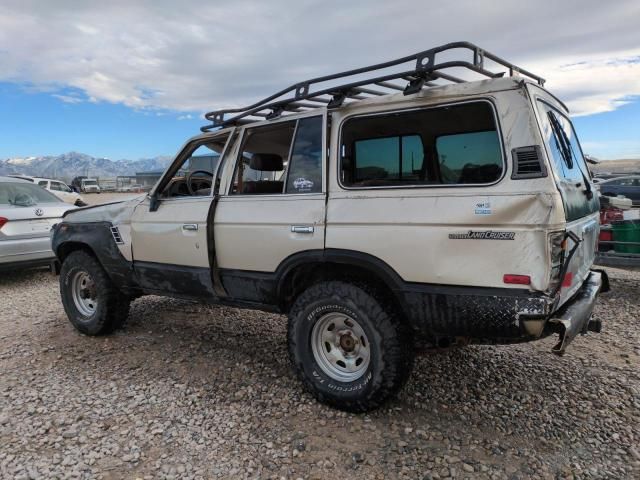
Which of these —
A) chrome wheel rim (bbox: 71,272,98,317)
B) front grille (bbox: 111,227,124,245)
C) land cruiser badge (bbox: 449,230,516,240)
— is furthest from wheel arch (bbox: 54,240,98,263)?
land cruiser badge (bbox: 449,230,516,240)

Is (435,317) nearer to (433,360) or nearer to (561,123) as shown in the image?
(433,360)

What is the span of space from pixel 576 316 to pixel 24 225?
7156 millimetres

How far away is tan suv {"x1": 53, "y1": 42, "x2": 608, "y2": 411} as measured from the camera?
2537 mm

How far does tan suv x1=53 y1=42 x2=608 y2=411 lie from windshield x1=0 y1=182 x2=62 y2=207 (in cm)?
406

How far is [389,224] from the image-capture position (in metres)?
2.86

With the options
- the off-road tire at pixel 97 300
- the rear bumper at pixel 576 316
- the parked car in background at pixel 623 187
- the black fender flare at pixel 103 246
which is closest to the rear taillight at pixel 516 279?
the rear bumper at pixel 576 316

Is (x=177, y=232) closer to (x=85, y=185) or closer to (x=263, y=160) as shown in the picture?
(x=263, y=160)

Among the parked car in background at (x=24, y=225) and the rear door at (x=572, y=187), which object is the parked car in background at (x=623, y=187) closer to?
the rear door at (x=572, y=187)

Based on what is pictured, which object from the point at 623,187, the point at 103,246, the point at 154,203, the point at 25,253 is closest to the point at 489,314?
the point at 154,203

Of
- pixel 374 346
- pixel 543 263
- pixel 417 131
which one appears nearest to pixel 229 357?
pixel 374 346

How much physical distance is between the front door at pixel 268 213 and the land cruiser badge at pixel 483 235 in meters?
0.91

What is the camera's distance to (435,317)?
2.76 meters

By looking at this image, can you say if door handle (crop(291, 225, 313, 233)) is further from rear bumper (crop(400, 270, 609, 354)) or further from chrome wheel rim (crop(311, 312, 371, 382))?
rear bumper (crop(400, 270, 609, 354))

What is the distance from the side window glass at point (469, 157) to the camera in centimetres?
275
